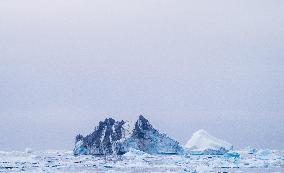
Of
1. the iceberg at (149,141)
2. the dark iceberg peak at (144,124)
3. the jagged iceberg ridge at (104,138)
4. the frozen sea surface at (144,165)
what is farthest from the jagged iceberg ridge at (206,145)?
the jagged iceberg ridge at (104,138)

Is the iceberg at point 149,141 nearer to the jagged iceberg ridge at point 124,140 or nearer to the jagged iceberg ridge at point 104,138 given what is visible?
the jagged iceberg ridge at point 124,140

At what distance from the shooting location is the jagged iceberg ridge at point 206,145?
3772 centimetres

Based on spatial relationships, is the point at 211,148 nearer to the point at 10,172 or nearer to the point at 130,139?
the point at 130,139

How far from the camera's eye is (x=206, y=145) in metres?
38.1

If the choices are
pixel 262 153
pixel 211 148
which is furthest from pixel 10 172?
pixel 262 153

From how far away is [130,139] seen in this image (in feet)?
122

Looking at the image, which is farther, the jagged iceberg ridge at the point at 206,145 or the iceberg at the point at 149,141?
the jagged iceberg ridge at the point at 206,145

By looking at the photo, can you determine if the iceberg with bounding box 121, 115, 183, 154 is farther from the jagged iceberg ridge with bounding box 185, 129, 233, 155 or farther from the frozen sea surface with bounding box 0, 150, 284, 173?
the frozen sea surface with bounding box 0, 150, 284, 173

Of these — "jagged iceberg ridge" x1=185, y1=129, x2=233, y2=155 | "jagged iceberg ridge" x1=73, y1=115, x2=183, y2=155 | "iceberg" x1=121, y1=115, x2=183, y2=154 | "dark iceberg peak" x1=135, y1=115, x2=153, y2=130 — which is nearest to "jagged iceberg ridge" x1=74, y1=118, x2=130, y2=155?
"jagged iceberg ridge" x1=73, y1=115, x2=183, y2=155

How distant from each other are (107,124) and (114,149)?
2.26 metres

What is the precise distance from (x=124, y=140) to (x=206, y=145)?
5629 mm

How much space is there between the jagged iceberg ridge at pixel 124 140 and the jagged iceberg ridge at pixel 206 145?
1417 millimetres

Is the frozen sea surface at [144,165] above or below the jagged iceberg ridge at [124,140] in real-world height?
below

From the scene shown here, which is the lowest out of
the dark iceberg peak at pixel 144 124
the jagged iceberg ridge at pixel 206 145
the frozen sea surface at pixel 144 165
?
the frozen sea surface at pixel 144 165
